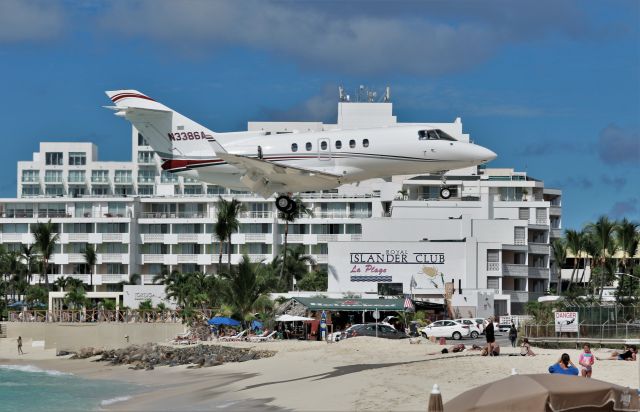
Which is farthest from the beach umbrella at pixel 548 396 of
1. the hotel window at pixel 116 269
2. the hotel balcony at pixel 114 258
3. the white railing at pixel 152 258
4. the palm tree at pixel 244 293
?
the hotel window at pixel 116 269

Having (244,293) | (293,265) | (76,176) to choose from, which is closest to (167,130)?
(244,293)

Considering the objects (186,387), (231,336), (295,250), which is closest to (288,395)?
(186,387)

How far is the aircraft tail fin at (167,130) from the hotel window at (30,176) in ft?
367

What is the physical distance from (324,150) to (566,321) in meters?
15.6

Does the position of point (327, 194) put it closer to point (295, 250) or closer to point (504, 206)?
point (295, 250)

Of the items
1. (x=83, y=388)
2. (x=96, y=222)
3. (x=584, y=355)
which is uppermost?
(x=96, y=222)

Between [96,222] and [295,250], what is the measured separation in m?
25.4

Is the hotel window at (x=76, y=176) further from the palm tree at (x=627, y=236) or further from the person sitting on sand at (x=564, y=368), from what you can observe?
the person sitting on sand at (x=564, y=368)

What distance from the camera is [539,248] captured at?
10481cm

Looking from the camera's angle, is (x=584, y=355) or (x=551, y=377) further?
(x=584, y=355)

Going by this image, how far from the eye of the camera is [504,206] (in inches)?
4491

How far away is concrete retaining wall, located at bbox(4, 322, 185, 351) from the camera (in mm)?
78812

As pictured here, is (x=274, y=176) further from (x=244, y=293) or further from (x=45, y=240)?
(x=45, y=240)

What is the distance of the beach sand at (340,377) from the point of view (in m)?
35.4
